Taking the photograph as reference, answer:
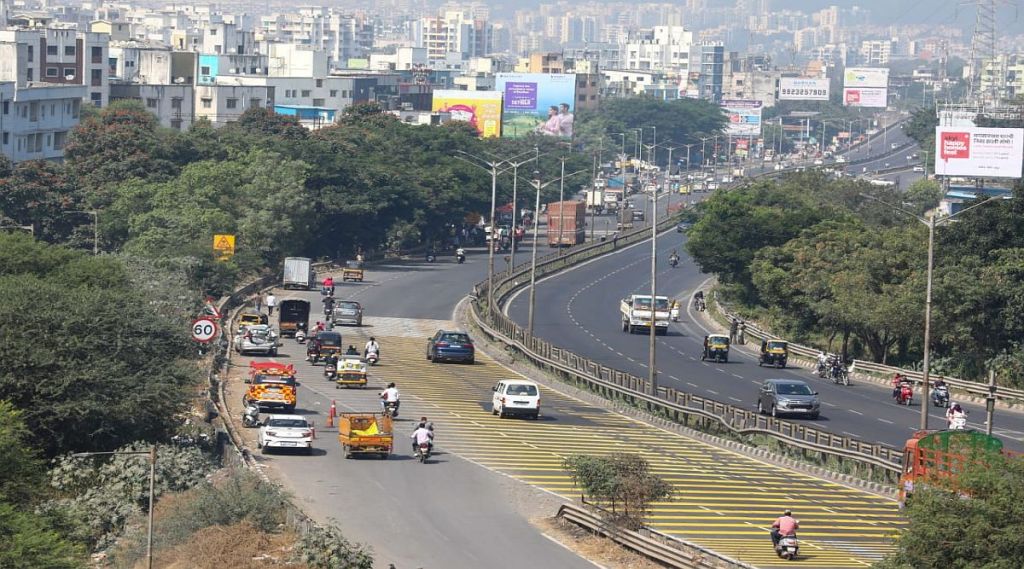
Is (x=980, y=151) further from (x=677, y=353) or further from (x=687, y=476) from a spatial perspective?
(x=687, y=476)

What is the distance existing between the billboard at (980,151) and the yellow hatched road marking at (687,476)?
8527 cm

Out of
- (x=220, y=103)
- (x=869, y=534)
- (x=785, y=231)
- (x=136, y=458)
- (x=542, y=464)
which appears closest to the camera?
(x=869, y=534)

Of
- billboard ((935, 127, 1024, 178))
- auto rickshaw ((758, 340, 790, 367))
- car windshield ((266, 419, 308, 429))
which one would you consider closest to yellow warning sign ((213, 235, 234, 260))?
auto rickshaw ((758, 340, 790, 367))

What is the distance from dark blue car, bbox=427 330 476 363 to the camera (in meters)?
74.8

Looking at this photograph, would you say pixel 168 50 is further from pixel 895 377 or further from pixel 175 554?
pixel 175 554

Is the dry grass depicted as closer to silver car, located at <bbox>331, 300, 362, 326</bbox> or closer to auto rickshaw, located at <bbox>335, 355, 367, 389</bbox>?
auto rickshaw, located at <bbox>335, 355, 367, 389</bbox>

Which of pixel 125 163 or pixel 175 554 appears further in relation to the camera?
pixel 125 163

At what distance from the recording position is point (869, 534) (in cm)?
4234

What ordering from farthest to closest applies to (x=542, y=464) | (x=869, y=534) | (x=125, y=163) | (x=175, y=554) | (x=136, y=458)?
(x=125, y=163), (x=542, y=464), (x=136, y=458), (x=869, y=534), (x=175, y=554)

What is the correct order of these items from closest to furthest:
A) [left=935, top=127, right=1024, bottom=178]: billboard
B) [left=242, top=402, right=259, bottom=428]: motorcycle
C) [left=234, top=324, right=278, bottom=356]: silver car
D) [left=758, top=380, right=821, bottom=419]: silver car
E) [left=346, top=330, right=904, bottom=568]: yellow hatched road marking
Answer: [left=346, top=330, right=904, bottom=568]: yellow hatched road marking
[left=242, top=402, right=259, bottom=428]: motorcycle
[left=758, top=380, right=821, bottom=419]: silver car
[left=234, top=324, right=278, bottom=356]: silver car
[left=935, top=127, right=1024, bottom=178]: billboard

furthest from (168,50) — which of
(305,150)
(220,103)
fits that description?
(305,150)

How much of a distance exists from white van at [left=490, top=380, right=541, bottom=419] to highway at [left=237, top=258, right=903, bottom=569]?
0.47 m

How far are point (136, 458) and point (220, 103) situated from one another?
133521 millimetres

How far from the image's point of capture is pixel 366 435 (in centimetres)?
5016
